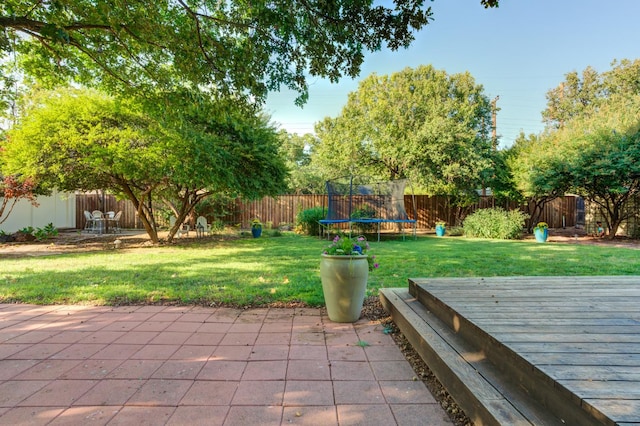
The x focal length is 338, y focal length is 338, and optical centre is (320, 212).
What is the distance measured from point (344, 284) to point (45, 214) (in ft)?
49.0

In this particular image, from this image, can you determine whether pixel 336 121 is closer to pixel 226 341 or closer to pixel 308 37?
pixel 308 37

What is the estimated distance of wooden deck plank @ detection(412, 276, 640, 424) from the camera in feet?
4.39

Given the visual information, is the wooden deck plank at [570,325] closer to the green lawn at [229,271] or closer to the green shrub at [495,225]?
the green lawn at [229,271]

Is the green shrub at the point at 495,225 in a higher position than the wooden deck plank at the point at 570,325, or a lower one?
higher

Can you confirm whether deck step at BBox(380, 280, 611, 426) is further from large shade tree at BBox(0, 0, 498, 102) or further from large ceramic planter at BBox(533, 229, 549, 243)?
large ceramic planter at BBox(533, 229, 549, 243)

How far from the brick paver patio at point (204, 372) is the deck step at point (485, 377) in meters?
0.19

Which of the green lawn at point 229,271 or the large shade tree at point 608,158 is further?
the large shade tree at point 608,158

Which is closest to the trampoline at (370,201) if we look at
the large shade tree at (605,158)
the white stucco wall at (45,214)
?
the large shade tree at (605,158)

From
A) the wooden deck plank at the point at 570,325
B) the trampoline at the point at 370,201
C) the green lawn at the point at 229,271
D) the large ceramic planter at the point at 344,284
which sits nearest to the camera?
the wooden deck plank at the point at 570,325

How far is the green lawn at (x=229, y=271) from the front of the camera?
4055mm

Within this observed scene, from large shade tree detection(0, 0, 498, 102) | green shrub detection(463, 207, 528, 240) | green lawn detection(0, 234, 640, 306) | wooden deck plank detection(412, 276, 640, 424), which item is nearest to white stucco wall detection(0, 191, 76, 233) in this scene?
green lawn detection(0, 234, 640, 306)

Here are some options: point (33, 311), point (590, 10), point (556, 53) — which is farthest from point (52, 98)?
point (556, 53)

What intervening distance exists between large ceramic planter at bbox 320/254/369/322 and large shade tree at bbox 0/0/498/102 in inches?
102

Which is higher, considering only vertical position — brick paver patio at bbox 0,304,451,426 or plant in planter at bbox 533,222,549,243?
plant in planter at bbox 533,222,549,243
